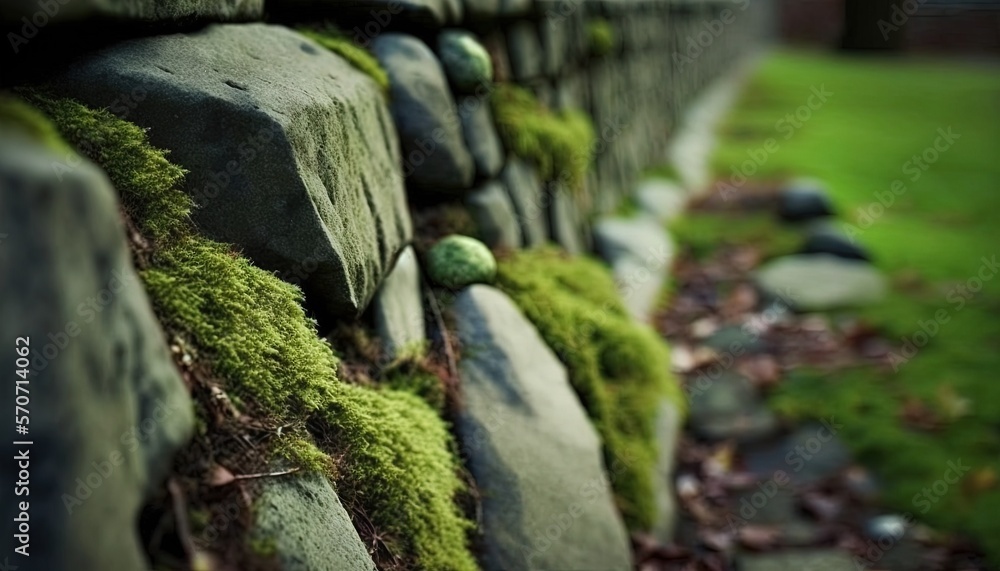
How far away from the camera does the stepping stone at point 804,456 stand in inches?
137

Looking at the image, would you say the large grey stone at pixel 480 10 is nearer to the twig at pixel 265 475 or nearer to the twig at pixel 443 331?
the twig at pixel 443 331

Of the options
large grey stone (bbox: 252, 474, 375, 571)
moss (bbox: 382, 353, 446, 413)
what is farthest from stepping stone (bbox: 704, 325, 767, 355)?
large grey stone (bbox: 252, 474, 375, 571)

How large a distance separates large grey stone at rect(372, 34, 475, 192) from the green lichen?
990mm

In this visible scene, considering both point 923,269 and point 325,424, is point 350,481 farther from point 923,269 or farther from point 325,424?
point 923,269

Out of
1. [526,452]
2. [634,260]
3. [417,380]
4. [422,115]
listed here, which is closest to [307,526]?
[417,380]

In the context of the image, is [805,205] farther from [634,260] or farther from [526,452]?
[526,452]

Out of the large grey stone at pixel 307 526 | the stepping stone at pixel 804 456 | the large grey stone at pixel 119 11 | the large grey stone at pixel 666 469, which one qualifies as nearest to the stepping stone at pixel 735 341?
the stepping stone at pixel 804 456

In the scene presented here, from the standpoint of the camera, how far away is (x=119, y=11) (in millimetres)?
1716

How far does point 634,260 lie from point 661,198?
1964mm

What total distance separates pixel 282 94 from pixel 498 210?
1.36 metres

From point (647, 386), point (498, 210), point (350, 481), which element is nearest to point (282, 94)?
point (350, 481)

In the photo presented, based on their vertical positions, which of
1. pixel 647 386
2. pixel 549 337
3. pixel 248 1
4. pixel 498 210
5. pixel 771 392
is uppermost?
pixel 248 1

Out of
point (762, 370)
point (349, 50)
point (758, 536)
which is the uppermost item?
point (349, 50)

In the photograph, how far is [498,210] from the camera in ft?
10.5
